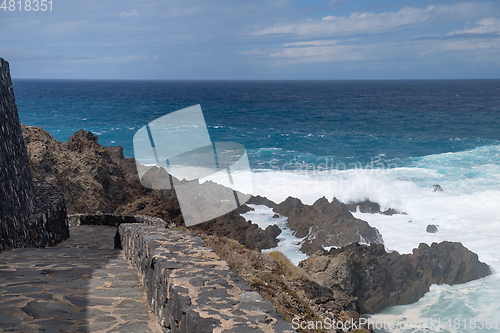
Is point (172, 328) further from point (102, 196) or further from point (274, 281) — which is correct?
point (102, 196)

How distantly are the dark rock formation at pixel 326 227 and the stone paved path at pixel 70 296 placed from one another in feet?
40.3

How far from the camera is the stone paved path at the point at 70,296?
122 inches

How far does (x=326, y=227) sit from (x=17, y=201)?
1301 centimetres

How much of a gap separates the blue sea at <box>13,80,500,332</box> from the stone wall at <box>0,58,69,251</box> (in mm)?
9094

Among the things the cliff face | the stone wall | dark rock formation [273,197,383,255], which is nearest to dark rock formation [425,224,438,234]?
dark rock formation [273,197,383,255]

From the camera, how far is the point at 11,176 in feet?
22.3

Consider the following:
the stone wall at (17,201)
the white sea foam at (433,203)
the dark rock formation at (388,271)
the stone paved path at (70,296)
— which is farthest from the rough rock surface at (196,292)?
the white sea foam at (433,203)

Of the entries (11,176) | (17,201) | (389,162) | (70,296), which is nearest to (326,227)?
(17,201)

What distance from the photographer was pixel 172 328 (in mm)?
3057

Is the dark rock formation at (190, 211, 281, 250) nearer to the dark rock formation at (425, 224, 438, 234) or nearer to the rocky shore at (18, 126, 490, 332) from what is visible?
the rocky shore at (18, 126, 490, 332)

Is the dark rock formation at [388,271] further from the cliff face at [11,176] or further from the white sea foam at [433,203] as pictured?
the cliff face at [11,176]

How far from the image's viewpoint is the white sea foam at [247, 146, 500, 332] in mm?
12359

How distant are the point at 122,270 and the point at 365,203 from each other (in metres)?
19.4

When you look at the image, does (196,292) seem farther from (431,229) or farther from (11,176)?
(431,229)
